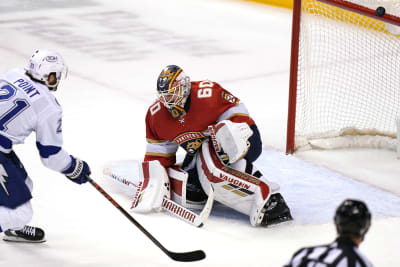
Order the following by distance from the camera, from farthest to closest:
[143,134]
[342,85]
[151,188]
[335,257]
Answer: [342,85] < [143,134] < [151,188] < [335,257]

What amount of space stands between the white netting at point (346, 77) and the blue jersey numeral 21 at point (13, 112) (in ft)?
7.03

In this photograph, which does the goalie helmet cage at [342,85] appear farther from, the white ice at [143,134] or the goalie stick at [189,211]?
the goalie stick at [189,211]

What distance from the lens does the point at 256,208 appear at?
4305 millimetres

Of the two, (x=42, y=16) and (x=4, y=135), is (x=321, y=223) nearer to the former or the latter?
(x=4, y=135)

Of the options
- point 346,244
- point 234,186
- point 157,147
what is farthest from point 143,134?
point 346,244

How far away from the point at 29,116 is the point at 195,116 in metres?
0.89

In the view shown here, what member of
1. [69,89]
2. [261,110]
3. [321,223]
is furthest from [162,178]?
[69,89]

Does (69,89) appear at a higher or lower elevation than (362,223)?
lower

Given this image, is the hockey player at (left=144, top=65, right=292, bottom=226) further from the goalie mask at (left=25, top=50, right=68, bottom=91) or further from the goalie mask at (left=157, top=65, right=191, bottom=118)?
the goalie mask at (left=25, top=50, right=68, bottom=91)

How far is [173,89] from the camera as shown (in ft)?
13.9

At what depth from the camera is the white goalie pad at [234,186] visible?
4301 millimetres

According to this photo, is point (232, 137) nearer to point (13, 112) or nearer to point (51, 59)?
point (51, 59)

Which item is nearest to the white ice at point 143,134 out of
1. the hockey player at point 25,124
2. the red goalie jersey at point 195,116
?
the hockey player at point 25,124

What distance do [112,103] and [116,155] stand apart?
3.71 feet
